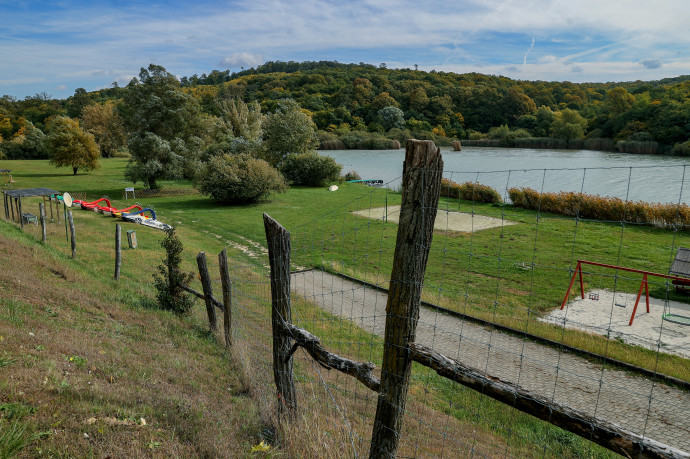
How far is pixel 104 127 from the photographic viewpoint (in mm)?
75375

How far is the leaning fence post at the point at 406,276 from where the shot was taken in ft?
10.3

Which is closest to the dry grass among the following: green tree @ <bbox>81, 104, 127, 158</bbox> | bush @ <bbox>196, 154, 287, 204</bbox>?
bush @ <bbox>196, 154, 287, 204</bbox>

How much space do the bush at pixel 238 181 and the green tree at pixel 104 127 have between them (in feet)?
168

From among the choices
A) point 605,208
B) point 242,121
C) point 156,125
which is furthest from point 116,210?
point 605,208

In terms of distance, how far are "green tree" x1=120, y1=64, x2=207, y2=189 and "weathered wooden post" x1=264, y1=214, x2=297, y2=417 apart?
1278 inches

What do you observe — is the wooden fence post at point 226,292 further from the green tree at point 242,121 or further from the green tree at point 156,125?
the green tree at point 242,121

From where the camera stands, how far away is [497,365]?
26.8 ft

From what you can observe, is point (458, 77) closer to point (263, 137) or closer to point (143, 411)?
point (263, 137)

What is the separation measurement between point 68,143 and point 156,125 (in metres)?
11.4

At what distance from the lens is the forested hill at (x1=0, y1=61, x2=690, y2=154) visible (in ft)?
107

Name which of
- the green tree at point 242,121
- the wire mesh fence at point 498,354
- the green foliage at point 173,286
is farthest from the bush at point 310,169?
the green foliage at point 173,286

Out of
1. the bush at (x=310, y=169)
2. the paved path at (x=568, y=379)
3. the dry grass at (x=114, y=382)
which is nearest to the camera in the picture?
the dry grass at (x=114, y=382)

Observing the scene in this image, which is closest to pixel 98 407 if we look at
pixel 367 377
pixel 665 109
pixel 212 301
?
pixel 367 377

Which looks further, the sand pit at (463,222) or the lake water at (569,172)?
the lake water at (569,172)
